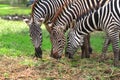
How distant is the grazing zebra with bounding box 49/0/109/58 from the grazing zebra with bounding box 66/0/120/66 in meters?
0.26

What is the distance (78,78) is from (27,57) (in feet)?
9.52

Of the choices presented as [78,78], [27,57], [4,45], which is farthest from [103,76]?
[4,45]

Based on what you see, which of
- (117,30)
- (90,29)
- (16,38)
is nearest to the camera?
(117,30)

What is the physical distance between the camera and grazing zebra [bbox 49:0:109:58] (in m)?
9.22

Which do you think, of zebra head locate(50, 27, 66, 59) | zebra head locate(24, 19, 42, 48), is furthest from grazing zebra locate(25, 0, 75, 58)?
zebra head locate(50, 27, 66, 59)

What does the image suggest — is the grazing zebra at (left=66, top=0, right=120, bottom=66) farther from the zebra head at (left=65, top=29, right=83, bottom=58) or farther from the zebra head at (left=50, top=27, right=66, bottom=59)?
the zebra head at (left=50, top=27, right=66, bottom=59)

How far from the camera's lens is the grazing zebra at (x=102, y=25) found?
27.8 ft

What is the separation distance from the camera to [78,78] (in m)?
7.55

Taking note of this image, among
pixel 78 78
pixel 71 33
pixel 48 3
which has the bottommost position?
pixel 78 78

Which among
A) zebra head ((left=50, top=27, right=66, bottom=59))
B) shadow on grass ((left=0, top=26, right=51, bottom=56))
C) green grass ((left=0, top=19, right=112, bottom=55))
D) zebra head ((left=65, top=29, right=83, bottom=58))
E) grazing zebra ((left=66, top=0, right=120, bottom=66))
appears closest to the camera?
grazing zebra ((left=66, top=0, right=120, bottom=66))

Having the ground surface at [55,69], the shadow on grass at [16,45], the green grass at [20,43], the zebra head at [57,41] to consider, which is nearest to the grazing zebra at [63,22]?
the zebra head at [57,41]

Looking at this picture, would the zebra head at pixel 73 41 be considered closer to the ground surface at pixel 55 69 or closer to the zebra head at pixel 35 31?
the ground surface at pixel 55 69

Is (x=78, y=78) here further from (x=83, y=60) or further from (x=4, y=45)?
(x=4, y=45)

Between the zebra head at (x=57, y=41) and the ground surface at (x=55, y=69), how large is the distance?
209mm
